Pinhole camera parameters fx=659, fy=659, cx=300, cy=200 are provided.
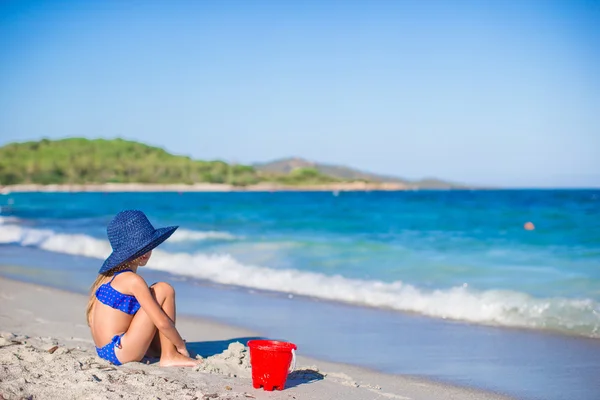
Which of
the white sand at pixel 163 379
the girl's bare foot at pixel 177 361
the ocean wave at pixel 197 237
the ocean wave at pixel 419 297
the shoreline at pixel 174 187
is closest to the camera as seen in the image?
the white sand at pixel 163 379

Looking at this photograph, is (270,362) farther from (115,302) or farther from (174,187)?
(174,187)

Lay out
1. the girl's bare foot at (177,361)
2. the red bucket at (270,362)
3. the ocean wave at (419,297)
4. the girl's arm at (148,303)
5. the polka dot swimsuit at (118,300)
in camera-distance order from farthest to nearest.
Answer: the ocean wave at (419,297) < the girl's bare foot at (177,361) < the polka dot swimsuit at (118,300) < the girl's arm at (148,303) < the red bucket at (270,362)

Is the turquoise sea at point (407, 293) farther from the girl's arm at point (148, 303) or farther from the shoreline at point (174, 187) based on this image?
the shoreline at point (174, 187)

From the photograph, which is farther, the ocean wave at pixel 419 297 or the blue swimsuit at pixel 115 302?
the ocean wave at pixel 419 297

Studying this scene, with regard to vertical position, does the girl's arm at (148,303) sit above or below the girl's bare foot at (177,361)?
above

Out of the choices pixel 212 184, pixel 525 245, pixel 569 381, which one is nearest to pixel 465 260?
pixel 525 245

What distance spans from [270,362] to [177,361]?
3.27 feet

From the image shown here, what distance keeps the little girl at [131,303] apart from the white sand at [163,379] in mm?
136

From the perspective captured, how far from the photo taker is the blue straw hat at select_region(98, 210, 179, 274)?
16.0 ft

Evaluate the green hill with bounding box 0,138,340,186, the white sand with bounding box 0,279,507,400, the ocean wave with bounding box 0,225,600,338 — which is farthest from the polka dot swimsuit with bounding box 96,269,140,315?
the green hill with bounding box 0,138,340,186

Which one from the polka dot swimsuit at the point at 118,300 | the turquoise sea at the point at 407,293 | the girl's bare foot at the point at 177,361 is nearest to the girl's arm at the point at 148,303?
the polka dot swimsuit at the point at 118,300

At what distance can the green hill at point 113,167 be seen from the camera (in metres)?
122

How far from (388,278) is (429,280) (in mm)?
710

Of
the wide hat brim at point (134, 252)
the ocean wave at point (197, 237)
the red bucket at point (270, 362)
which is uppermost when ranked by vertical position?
the wide hat brim at point (134, 252)
